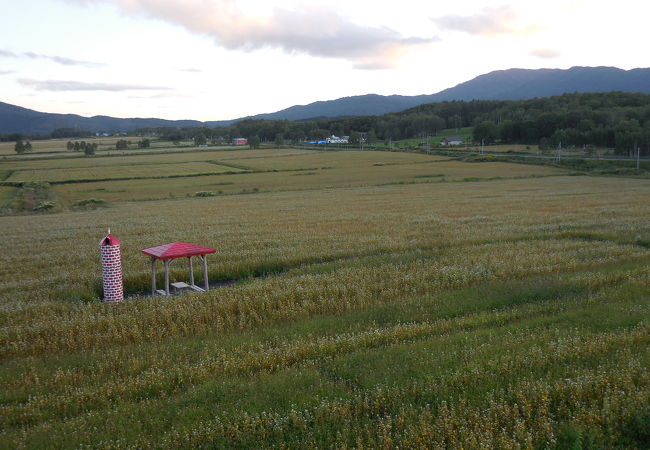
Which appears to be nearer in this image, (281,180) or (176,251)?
(176,251)

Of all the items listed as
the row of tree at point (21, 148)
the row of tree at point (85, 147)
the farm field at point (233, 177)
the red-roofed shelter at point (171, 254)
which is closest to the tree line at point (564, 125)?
the farm field at point (233, 177)

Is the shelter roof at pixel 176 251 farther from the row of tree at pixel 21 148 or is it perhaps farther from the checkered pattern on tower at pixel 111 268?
the row of tree at pixel 21 148

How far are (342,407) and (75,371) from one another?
4.95m

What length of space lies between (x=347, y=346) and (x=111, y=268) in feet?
24.4

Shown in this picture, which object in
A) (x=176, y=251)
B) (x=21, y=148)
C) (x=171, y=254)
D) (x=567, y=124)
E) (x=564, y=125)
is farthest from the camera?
(x=21, y=148)

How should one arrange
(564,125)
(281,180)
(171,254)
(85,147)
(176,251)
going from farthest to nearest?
(85,147) < (564,125) < (281,180) < (176,251) < (171,254)

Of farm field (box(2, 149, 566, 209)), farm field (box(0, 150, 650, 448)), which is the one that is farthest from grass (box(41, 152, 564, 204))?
farm field (box(0, 150, 650, 448))

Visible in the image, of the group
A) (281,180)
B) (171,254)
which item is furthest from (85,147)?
(171,254)

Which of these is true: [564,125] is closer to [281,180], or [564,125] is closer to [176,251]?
[281,180]

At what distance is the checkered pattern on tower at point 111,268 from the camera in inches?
535

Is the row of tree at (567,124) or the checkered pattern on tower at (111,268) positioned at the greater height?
the row of tree at (567,124)

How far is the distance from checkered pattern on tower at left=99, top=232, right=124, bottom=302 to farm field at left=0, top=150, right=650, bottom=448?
1.95 ft

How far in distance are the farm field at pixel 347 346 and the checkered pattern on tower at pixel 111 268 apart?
0.59 metres

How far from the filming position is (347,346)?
9.52 meters
